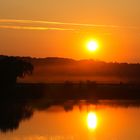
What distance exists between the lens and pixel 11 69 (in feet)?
96.4

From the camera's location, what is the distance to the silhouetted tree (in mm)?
28922

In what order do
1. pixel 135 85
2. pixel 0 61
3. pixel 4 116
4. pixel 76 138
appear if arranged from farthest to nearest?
pixel 135 85, pixel 0 61, pixel 4 116, pixel 76 138

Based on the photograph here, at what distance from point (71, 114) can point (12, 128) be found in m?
4.66

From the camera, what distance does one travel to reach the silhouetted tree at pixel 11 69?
28922 mm

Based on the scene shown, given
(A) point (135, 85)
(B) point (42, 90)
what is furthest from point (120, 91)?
(B) point (42, 90)

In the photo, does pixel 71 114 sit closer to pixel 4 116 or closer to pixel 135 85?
pixel 4 116

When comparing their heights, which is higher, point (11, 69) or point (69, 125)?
point (11, 69)

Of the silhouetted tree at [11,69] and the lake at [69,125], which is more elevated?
the silhouetted tree at [11,69]

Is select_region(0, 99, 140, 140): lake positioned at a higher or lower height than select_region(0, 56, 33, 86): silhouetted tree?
lower

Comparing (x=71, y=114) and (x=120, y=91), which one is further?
(x=120, y=91)

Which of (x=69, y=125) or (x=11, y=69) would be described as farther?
(x=11, y=69)

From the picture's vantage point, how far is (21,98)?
3008cm

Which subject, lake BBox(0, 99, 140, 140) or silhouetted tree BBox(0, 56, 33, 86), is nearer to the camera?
lake BBox(0, 99, 140, 140)

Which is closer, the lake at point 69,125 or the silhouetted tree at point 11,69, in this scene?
the lake at point 69,125
